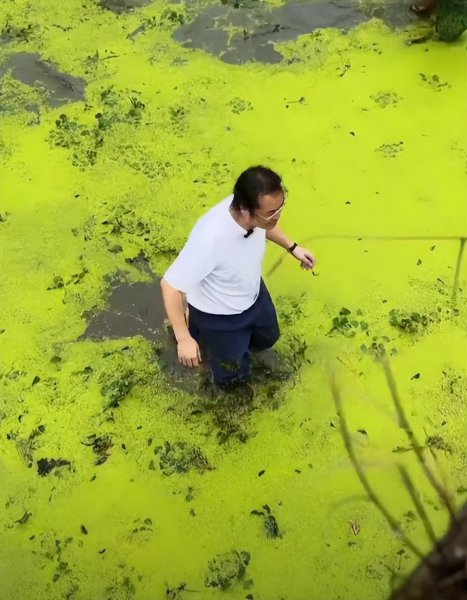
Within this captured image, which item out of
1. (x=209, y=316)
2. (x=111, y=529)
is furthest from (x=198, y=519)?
(x=209, y=316)

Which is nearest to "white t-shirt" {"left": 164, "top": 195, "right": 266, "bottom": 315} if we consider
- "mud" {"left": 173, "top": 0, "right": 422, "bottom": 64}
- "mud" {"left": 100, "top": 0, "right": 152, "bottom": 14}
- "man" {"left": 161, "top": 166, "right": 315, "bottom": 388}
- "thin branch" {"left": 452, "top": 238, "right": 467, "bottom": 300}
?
"man" {"left": 161, "top": 166, "right": 315, "bottom": 388}

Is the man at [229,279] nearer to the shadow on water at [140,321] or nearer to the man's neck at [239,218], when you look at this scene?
the man's neck at [239,218]

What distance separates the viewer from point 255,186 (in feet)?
6.23

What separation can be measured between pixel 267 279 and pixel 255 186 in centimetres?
114

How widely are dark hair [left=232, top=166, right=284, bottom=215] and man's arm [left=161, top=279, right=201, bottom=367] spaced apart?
0.36 meters

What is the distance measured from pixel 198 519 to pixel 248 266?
34.8 inches

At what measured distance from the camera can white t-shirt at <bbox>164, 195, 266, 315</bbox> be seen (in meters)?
2.01

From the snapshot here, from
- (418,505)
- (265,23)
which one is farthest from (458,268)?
(265,23)

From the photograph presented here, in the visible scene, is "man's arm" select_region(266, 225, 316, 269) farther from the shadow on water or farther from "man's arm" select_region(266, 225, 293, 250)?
the shadow on water

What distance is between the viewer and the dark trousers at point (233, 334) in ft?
7.75

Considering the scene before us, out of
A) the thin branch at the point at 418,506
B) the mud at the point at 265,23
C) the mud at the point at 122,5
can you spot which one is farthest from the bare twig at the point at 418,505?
the mud at the point at 122,5

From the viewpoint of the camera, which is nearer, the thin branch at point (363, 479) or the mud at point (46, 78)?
the thin branch at point (363, 479)

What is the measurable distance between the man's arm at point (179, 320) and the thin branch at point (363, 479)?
0.72m

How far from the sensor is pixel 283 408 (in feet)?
8.50
